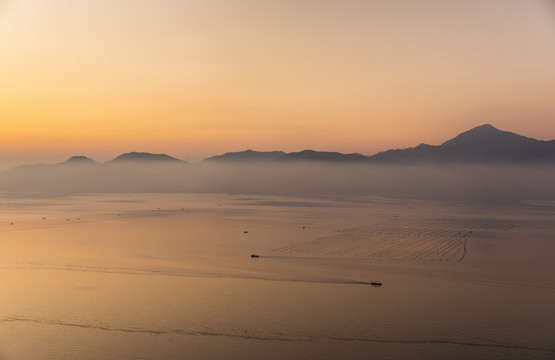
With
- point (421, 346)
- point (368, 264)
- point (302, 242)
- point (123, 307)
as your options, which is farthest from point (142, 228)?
point (421, 346)

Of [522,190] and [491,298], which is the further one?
[522,190]

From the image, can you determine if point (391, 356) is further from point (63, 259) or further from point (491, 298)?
point (63, 259)

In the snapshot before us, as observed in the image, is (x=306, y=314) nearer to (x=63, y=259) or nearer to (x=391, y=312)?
(x=391, y=312)

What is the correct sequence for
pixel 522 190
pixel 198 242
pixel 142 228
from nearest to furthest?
pixel 198 242 < pixel 142 228 < pixel 522 190

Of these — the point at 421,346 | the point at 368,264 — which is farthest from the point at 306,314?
the point at 368,264

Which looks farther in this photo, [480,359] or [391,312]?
[391,312]

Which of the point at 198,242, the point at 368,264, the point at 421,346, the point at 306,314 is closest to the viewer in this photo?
the point at 421,346

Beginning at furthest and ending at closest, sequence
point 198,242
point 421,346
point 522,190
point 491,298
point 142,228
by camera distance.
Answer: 1. point 522,190
2. point 142,228
3. point 198,242
4. point 491,298
5. point 421,346
